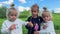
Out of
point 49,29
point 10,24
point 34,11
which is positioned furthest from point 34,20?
point 10,24

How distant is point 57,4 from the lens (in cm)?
363

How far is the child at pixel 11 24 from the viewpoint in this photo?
3506 millimetres

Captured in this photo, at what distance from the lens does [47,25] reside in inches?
142

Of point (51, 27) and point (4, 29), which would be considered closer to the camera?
point (4, 29)

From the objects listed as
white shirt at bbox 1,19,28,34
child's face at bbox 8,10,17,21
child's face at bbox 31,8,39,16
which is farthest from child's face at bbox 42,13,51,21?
child's face at bbox 8,10,17,21

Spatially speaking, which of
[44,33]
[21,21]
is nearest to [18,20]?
[21,21]

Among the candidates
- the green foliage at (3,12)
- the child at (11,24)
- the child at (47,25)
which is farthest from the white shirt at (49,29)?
the green foliage at (3,12)

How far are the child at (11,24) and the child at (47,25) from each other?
353 mm

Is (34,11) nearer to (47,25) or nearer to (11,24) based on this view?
(47,25)

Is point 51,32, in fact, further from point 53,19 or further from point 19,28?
point 19,28

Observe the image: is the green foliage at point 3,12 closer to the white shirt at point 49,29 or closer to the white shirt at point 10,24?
the white shirt at point 10,24

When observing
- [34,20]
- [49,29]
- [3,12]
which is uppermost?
[3,12]

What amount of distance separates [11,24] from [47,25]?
55 centimetres

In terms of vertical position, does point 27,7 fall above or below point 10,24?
above
